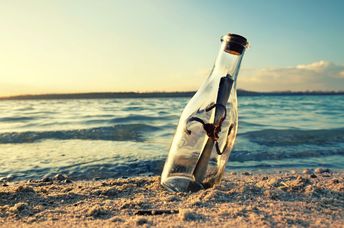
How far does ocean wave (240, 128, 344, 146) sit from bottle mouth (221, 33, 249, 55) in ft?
14.8

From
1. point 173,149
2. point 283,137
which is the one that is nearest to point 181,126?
point 173,149

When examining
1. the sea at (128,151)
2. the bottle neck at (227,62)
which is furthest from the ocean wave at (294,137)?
the bottle neck at (227,62)

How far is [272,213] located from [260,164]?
2904 millimetres

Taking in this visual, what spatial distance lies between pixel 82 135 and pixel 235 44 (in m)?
5.74

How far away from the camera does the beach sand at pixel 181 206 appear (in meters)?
1.89

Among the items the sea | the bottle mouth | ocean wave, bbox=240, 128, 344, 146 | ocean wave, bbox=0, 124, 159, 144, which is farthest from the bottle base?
ocean wave, bbox=0, 124, 159, 144

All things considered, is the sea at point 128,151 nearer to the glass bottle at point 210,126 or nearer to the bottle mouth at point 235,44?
the glass bottle at point 210,126

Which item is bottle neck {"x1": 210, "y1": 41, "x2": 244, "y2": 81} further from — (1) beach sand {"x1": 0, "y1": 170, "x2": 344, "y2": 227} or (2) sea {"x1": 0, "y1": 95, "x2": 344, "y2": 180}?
(2) sea {"x1": 0, "y1": 95, "x2": 344, "y2": 180}

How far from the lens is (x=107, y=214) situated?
2.06m

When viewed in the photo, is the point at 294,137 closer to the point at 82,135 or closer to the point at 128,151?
the point at 128,151

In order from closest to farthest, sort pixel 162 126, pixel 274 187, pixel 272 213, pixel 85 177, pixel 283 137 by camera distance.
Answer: pixel 272 213 → pixel 274 187 → pixel 85 177 → pixel 283 137 → pixel 162 126

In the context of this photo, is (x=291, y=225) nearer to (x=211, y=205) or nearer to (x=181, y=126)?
(x=211, y=205)

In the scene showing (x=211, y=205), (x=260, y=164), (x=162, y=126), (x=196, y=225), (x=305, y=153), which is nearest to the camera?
(x=196, y=225)

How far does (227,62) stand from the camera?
2213mm
